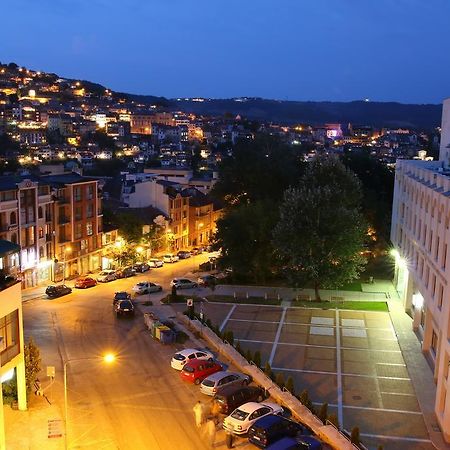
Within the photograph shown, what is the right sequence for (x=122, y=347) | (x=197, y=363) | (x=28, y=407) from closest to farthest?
1. (x=28, y=407)
2. (x=197, y=363)
3. (x=122, y=347)

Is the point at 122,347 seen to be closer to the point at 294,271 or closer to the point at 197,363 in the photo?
the point at 197,363

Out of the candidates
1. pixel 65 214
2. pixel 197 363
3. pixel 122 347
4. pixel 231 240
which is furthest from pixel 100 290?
pixel 197 363

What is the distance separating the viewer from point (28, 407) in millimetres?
27625

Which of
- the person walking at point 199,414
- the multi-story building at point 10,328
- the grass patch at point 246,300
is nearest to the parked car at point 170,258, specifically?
the grass patch at point 246,300

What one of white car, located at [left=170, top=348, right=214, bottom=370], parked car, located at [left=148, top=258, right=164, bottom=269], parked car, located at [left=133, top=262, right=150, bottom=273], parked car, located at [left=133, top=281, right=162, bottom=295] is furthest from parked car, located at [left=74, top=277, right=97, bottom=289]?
white car, located at [left=170, top=348, right=214, bottom=370]

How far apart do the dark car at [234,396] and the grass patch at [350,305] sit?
63.0 feet

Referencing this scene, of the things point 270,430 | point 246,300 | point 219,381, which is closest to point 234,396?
point 219,381

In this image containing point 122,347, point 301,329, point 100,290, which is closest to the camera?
point 122,347

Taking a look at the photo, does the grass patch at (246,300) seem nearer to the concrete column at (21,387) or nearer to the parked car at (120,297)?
the parked car at (120,297)

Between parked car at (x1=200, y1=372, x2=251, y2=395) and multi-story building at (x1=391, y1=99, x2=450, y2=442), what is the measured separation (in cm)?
945

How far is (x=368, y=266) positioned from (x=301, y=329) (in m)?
19.4

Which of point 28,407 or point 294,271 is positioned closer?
point 28,407

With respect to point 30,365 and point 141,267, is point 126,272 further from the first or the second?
point 30,365

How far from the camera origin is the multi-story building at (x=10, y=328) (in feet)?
81.6
